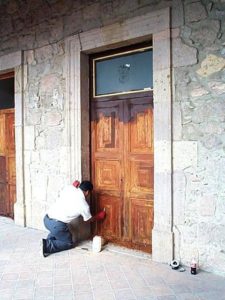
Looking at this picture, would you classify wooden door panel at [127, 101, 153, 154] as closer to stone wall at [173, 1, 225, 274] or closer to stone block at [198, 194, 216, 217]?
stone wall at [173, 1, 225, 274]

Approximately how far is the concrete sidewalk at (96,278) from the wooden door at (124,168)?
34cm

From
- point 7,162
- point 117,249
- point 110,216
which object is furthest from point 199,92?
point 7,162

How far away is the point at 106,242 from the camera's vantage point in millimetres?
4027

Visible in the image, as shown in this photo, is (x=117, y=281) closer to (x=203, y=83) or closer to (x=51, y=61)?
(x=203, y=83)

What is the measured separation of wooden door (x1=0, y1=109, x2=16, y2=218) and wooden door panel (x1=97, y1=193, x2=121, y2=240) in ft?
6.07

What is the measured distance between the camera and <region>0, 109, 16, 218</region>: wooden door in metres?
5.24

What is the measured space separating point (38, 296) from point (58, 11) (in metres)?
3.49

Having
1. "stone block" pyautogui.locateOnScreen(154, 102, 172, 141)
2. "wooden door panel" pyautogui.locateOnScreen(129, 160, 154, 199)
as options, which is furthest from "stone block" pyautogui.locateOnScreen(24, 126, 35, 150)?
"stone block" pyautogui.locateOnScreen(154, 102, 172, 141)

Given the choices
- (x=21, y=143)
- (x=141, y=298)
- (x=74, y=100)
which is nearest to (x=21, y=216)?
(x=21, y=143)

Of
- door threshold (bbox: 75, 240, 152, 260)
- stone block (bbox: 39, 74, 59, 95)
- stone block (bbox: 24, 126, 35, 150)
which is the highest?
stone block (bbox: 39, 74, 59, 95)

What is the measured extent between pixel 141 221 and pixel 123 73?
5.92 feet

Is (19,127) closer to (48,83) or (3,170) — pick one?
(48,83)

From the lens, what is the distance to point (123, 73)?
12.8 ft

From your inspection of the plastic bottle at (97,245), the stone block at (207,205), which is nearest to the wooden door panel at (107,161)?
the plastic bottle at (97,245)
